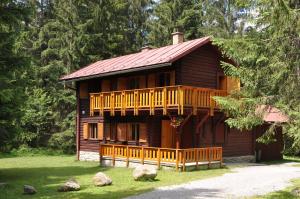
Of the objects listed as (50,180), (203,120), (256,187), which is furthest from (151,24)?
(256,187)

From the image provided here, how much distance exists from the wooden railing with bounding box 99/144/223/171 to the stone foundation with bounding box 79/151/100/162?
16.2 ft

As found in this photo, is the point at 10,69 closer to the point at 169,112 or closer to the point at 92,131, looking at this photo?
the point at 169,112

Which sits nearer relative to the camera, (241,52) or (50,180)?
(241,52)

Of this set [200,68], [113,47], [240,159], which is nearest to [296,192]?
[200,68]

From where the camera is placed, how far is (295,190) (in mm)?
14742

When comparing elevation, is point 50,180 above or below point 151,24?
below

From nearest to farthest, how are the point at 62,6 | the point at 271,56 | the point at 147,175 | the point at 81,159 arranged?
the point at 271,56 → the point at 147,175 → the point at 81,159 → the point at 62,6

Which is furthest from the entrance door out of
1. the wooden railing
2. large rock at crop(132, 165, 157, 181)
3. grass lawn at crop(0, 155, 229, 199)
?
large rock at crop(132, 165, 157, 181)

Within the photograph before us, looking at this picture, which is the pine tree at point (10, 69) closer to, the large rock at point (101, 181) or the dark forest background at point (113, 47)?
the dark forest background at point (113, 47)

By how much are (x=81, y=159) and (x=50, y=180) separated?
1140 centimetres

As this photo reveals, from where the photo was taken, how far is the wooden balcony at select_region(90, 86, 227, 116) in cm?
2124

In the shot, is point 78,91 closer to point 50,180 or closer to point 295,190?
point 50,180

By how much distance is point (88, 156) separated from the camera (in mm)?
30203

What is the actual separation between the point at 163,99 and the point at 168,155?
284cm
